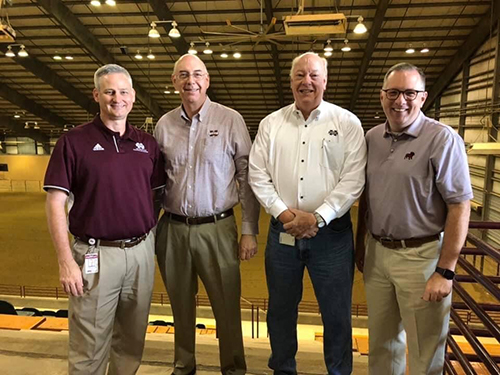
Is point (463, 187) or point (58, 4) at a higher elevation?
point (58, 4)

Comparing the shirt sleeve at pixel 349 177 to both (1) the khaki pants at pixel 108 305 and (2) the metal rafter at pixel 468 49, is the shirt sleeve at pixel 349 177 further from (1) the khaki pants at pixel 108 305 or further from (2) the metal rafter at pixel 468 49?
(2) the metal rafter at pixel 468 49

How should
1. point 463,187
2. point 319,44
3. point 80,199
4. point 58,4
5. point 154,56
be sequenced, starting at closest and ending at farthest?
point 463,187, point 80,199, point 58,4, point 319,44, point 154,56

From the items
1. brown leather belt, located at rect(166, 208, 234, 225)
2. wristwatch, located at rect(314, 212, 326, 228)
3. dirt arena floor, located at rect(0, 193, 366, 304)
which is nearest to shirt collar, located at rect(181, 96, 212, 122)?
brown leather belt, located at rect(166, 208, 234, 225)

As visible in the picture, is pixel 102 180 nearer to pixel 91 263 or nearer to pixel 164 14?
pixel 91 263

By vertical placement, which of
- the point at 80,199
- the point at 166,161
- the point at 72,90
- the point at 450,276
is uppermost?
the point at 72,90

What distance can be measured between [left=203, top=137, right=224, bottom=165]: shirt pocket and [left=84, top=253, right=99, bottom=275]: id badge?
35.8 inches

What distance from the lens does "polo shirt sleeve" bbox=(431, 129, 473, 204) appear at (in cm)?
202

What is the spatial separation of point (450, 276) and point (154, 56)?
53.7ft

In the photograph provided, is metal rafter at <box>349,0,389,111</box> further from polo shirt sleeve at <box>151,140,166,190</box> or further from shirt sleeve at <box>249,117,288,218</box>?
polo shirt sleeve at <box>151,140,166,190</box>

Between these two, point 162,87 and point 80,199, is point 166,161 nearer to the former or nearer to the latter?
point 80,199

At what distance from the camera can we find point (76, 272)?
2.14 meters

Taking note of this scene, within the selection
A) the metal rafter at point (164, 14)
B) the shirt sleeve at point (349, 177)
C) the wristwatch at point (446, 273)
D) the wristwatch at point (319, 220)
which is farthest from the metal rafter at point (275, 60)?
the wristwatch at point (446, 273)

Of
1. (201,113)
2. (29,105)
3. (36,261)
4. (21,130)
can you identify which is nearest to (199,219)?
(201,113)

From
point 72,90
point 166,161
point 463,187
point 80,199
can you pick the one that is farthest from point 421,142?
point 72,90
